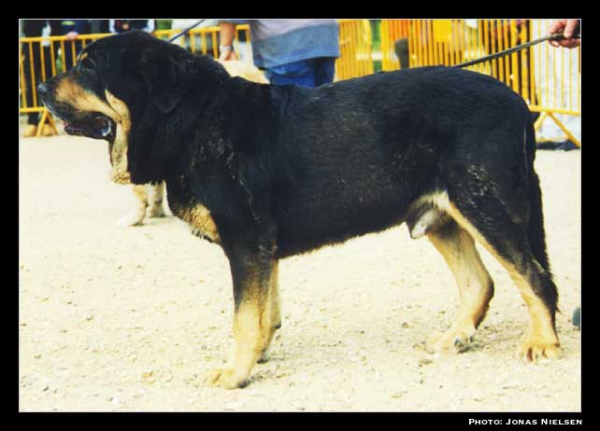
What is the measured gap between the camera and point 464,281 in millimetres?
5711

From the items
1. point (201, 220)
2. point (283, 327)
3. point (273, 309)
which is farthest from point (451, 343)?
point (201, 220)

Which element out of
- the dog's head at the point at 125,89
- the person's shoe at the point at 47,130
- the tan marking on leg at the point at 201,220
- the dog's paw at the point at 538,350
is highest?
the dog's head at the point at 125,89

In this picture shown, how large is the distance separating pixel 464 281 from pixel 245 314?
1438 mm

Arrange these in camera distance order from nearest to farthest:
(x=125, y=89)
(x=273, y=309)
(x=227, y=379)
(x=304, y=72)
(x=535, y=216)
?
(x=227, y=379) → (x=125, y=89) → (x=535, y=216) → (x=273, y=309) → (x=304, y=72)

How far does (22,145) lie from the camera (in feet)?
50.8

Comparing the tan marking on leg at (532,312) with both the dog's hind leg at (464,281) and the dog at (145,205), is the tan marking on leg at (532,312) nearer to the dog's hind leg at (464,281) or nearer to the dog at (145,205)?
the dog's hind leg at (464,281)

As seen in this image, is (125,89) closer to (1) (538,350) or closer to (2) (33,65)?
(1) (538,350)

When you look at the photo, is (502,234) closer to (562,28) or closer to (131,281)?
(562,28)

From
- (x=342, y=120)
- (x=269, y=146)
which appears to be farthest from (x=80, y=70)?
(x=342, y=120)

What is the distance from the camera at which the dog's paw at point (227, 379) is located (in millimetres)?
5000

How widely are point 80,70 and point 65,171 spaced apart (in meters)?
8.15

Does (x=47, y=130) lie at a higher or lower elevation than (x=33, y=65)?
lower

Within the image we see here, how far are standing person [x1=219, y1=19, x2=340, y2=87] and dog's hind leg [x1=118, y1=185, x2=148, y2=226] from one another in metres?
2.12

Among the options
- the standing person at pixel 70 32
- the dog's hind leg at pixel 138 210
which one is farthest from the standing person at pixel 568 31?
the standing person at pixel 70 32
